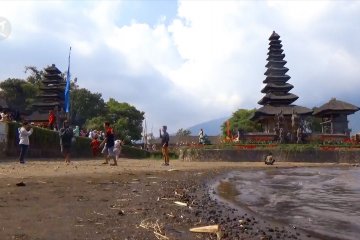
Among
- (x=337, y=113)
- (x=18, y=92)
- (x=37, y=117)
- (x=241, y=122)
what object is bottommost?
(x=37, y=117)

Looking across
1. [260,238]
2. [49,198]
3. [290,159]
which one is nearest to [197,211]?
[260,238]


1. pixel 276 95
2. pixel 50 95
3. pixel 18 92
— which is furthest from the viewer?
pixel 18 92

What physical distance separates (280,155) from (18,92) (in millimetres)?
46864

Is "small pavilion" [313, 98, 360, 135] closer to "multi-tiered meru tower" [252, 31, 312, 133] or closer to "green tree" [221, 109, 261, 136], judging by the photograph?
"multi-tiered meru tower" [252, 31, 312, 133]

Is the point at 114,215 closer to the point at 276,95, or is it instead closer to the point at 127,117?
the point at 276,95

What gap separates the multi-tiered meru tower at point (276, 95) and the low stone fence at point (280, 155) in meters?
10.4

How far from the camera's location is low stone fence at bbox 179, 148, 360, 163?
30.9 m

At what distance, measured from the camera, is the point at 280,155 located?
3108 centimetres

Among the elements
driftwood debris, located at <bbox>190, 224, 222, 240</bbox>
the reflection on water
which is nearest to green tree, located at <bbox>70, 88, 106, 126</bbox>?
the reflection on water

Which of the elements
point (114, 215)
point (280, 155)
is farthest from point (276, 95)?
point (114, 215)

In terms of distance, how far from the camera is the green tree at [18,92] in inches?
2527

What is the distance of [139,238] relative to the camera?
198 inches

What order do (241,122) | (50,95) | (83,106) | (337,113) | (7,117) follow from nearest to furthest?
(7,117) → (337,113) → (50,95) → (83,106) → (241,122)

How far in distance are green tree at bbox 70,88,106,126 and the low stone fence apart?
136ft
